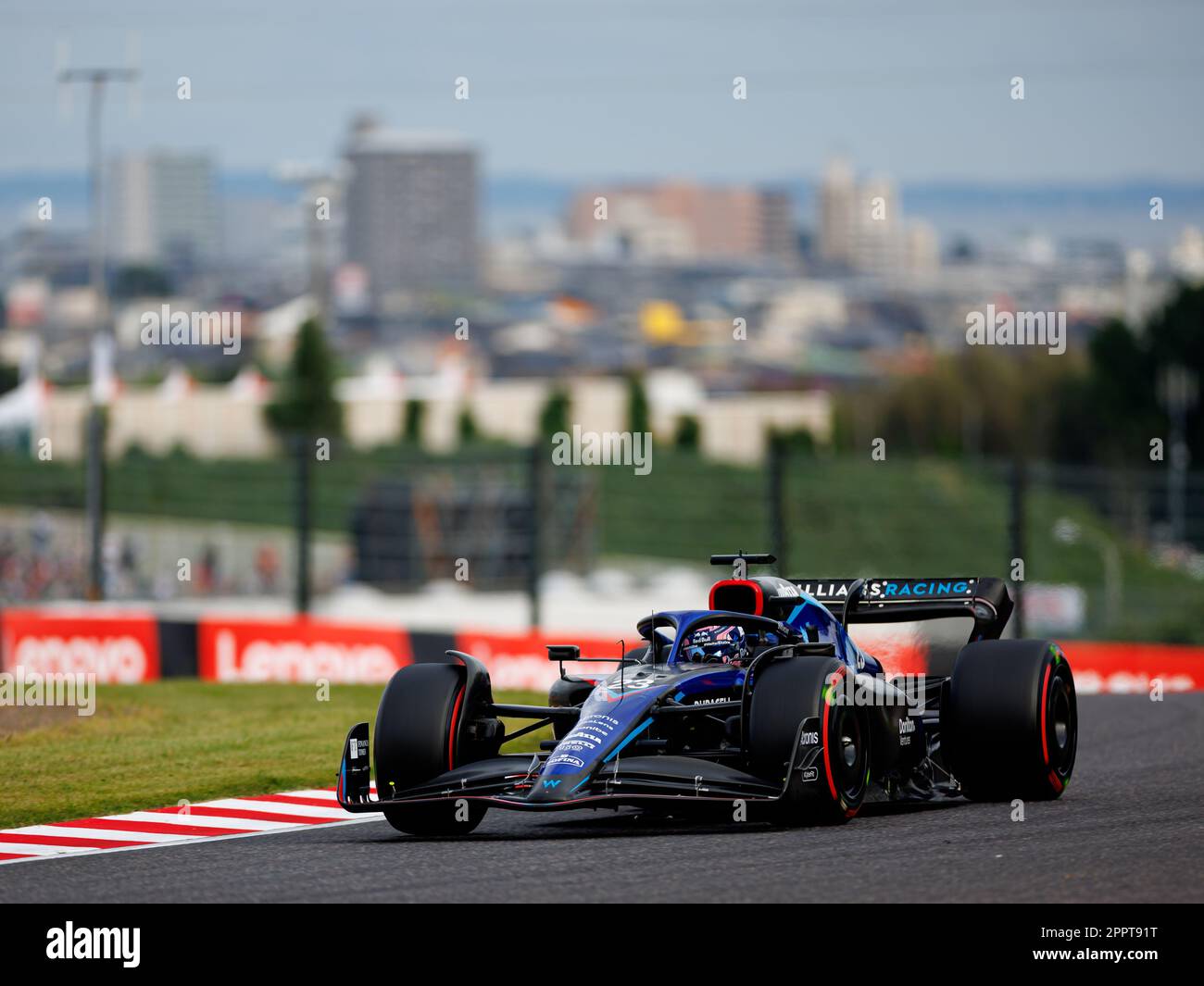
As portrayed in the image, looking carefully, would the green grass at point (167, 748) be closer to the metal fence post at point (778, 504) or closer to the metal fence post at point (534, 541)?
the metal fence post at point (778, 504)

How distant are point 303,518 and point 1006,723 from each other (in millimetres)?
15016

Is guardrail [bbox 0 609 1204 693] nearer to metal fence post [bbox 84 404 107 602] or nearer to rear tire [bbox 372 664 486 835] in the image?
metal fence post [bbox 84 404 107 602]

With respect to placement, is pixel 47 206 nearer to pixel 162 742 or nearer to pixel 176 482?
pixel 176 482

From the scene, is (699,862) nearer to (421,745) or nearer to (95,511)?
(421,745)

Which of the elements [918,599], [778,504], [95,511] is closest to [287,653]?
[778,504]

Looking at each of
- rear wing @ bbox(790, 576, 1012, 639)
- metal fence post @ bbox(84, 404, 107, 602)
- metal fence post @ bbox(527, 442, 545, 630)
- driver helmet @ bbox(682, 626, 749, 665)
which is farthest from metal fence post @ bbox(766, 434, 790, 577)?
driver helmet @ bbox(682, 626, 749, 665)

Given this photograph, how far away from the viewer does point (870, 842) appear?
895 cm

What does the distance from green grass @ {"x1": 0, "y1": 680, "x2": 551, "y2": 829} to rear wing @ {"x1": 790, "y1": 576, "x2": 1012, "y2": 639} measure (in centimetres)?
323

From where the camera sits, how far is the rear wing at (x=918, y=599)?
37.3 feet

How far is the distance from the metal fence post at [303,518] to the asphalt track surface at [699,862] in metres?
13.5

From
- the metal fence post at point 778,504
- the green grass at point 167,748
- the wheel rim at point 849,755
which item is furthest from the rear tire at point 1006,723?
the metal fence post at point 778,504

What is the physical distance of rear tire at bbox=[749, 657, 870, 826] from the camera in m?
9.24
